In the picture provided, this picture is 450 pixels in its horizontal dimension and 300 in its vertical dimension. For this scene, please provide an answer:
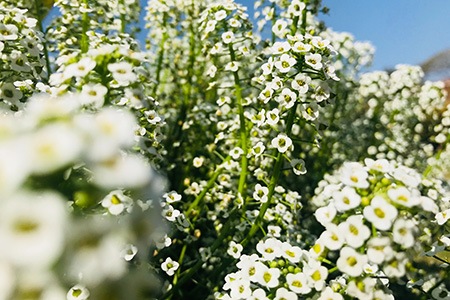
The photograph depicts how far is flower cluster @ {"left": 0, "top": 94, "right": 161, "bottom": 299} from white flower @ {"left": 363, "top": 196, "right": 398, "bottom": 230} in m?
0.77

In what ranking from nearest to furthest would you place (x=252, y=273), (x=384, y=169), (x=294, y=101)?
(x=384, y=169) < (x=252, y=273) < (x=294, y=101)

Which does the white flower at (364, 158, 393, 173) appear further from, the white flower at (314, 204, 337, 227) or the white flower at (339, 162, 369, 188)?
the white flower at (314, 204, 337, 227)

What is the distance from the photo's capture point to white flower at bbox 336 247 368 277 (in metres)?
1.60

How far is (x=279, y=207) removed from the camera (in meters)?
3.21

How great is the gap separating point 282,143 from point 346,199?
949 mm

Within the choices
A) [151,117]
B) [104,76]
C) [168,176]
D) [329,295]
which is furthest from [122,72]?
[168,176]

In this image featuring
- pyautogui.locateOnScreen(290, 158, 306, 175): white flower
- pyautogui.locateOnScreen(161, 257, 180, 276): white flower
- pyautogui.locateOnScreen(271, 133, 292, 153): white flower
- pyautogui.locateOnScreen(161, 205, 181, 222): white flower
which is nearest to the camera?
pyautogui.locateOnScreen(161, 205, 181, 222): white flower

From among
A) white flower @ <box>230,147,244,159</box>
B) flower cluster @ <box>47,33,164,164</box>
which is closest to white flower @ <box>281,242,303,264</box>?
flower cluster @ <box>47,33,164,164</box>

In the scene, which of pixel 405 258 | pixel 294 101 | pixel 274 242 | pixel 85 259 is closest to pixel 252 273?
pixel 274 242

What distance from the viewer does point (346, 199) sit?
5.47 feet

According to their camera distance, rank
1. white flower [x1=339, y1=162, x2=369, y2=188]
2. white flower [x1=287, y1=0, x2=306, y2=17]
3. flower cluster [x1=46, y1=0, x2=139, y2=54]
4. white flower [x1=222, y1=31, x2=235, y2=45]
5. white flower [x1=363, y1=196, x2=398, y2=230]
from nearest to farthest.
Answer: white flower [x1=363, y1=196, x2=398, y2=230], white flower [x1=339, y1=162, x2=369, y2=188], white flower [x1=222, y1=31, x2=235, y2=45], white flower [x1=287, y1=0, x2=306, y2=17], flower cluster [x1=46, y1=0, x2=139, y2=54]

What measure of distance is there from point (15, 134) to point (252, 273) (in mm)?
1260

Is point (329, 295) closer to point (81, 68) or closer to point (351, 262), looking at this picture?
point (351, 262)

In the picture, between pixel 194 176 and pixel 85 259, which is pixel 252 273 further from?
pixel 194 176
